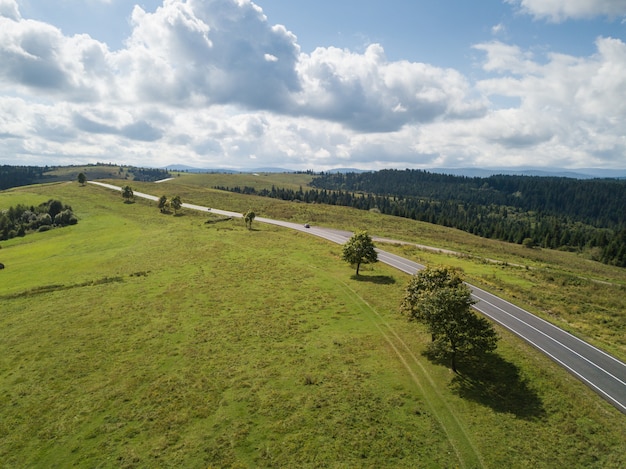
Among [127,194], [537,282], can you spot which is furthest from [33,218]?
[537,282]

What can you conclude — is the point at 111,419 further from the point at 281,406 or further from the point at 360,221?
the point at 360,221

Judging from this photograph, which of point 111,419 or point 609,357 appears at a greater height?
point 609,357

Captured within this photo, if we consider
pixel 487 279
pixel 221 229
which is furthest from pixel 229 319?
pixel 221 229

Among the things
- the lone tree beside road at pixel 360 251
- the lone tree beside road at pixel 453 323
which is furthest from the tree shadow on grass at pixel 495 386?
the lone tree beside road at pixel 360 251

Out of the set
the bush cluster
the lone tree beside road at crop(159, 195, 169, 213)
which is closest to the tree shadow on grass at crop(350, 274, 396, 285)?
the lone tree beside road at crop(159, 195, 169, 213)

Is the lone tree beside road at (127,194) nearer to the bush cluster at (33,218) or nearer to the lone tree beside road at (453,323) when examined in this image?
the bush cluster at (33,218)

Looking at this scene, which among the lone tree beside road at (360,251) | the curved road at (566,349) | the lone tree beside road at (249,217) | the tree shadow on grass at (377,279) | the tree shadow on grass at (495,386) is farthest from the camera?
the lone tree beside road at (249,217)

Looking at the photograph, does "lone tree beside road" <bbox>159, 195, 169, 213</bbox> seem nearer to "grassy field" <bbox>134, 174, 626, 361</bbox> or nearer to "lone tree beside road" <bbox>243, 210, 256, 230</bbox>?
"lone tree beside road" <bbox>243, 210, 256, 230</bbox>
